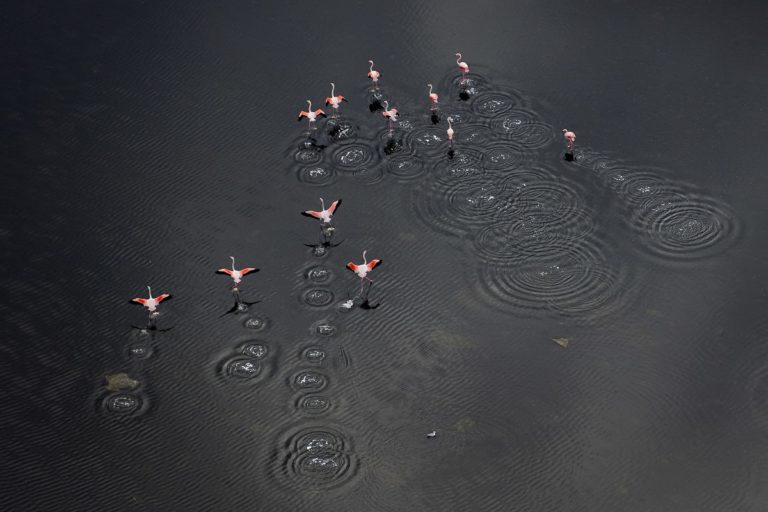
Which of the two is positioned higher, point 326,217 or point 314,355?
point 326,217

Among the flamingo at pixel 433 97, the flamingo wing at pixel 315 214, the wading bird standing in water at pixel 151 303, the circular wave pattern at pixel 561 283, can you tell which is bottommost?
the wading bird standing in water at pixel 151 303

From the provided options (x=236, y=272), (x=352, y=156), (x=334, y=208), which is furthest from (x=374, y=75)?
(x=236, y=272)

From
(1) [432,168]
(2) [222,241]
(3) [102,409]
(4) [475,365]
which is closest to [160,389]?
(3) [102,409]

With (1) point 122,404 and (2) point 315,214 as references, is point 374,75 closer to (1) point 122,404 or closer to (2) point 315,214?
(2) point 315,214

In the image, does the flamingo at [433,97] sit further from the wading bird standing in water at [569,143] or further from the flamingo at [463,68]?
the wading bird standing in water at [569,143]

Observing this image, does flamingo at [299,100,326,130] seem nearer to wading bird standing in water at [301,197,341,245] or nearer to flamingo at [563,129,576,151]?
wading bird standing in water at [301,197,341,245]

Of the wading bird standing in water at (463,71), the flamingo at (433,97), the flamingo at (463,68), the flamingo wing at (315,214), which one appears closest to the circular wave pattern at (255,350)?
the flamingo wing at (315,214)
